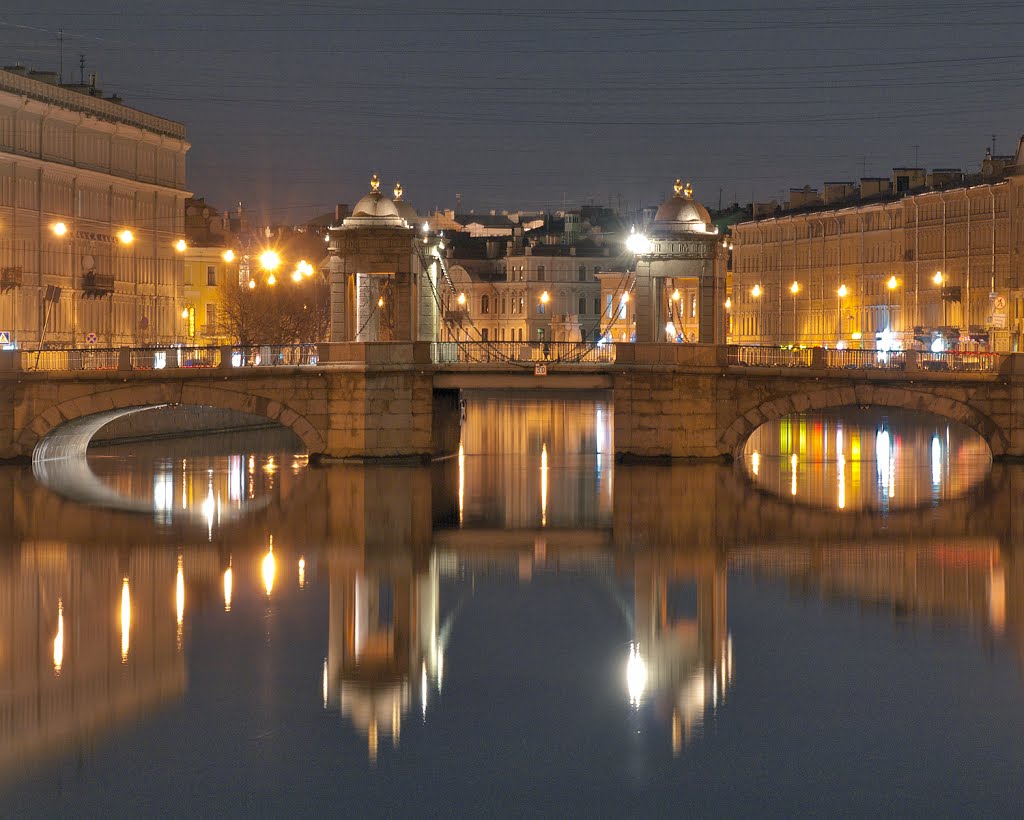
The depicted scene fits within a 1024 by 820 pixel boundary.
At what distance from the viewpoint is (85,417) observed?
64688mm

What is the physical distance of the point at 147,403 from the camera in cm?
6212

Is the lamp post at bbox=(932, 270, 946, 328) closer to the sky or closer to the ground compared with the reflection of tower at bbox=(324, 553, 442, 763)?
closer to the sky

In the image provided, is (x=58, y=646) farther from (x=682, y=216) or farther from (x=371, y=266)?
(x=682, y=216)

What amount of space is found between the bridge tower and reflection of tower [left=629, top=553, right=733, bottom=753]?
862 inches

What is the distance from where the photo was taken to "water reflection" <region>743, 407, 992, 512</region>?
59031 millimetres

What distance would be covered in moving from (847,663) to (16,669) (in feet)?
42.9

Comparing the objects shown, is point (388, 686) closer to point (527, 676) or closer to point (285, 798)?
point (527, 676)

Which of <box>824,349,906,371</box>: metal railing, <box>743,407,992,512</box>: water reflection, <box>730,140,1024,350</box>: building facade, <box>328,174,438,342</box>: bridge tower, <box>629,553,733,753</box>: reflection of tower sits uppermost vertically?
<box>730,140,1024,350</box>: building facade

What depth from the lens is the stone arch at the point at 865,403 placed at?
206 ft

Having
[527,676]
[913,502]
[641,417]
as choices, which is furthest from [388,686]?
[641,417]

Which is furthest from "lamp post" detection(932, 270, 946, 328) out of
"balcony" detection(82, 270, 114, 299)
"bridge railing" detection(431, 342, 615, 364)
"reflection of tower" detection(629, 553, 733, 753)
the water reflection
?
"reflection of tower" detection(629, 553, 733, 753)

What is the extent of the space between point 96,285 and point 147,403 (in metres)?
28.2

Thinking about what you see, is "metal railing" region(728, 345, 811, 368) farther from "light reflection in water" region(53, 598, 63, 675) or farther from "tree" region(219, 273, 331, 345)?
"tree" region(219, 273, 331, 345)

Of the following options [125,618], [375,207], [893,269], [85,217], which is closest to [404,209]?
[375,207]
